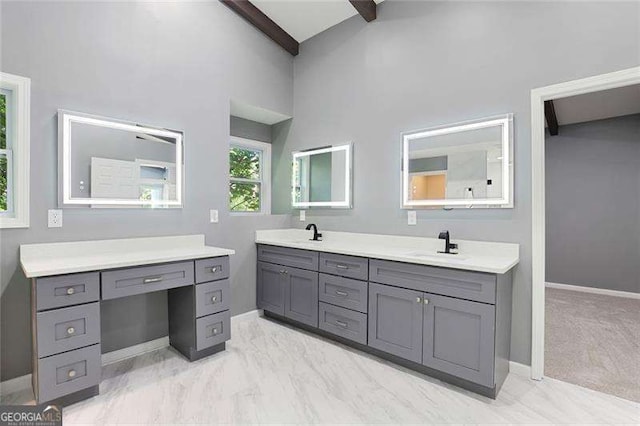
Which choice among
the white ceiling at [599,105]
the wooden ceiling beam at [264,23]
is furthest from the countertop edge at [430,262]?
the white ceiling at [599,105]

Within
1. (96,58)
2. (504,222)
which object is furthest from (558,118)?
(96,58)

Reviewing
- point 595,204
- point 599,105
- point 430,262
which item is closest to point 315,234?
point 430,262

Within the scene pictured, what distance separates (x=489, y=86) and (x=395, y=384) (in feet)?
7.61

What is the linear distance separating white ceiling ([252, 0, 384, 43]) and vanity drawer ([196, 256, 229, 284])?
8.68ft

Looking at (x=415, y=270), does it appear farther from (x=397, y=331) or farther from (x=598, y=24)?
(x=598, y=24)

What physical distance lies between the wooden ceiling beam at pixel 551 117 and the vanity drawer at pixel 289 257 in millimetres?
3649

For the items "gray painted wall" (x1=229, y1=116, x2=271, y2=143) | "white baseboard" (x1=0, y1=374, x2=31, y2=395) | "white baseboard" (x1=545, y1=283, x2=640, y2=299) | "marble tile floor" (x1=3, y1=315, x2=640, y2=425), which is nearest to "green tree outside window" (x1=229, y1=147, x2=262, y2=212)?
"gray painted wall" (x1=229, y1=116, x2=271, y2=143)

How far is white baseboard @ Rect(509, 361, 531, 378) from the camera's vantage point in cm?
224

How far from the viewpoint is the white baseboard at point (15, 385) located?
1.99 metres

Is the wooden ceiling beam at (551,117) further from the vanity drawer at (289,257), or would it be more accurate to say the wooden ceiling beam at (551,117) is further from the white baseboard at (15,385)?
the white baseboard at (15,385)

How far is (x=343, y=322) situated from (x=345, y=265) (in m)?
0.49

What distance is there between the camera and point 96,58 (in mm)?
2361

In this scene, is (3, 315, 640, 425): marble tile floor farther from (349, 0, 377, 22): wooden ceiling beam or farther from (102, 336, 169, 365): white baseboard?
(349, 0, 377, 22): wooden ceiling beam

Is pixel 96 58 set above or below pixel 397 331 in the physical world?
above
